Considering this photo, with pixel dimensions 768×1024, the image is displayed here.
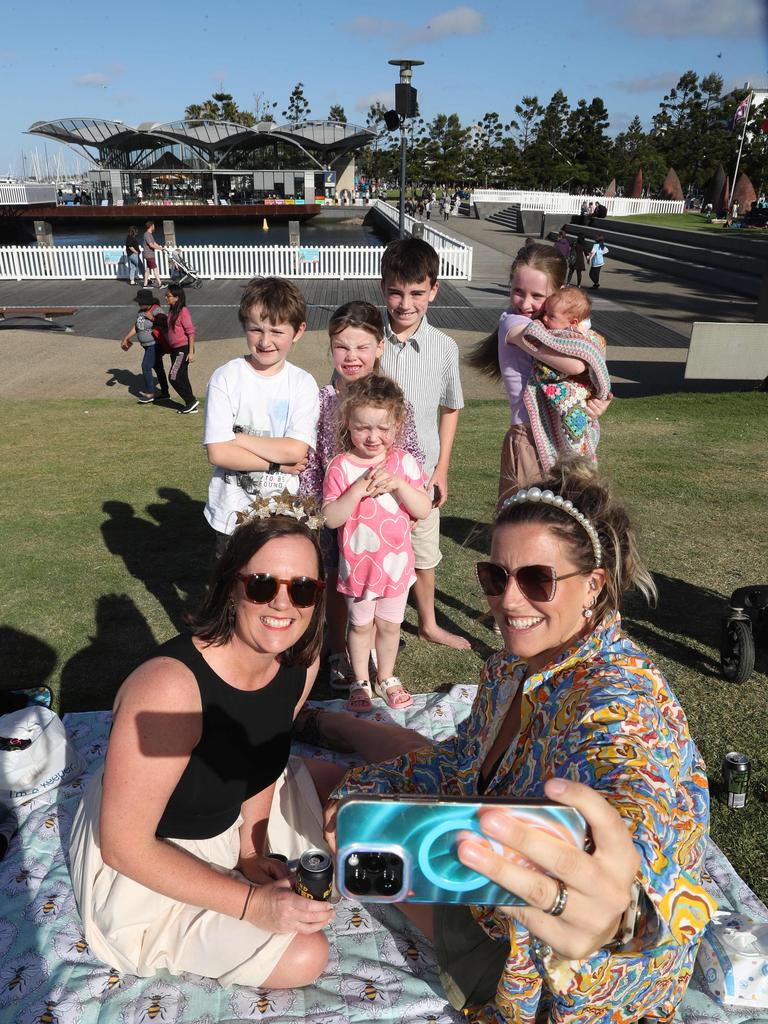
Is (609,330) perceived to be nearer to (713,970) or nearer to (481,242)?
(713,970)

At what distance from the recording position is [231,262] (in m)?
23.0

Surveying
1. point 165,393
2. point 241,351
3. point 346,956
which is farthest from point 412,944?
point 241,351

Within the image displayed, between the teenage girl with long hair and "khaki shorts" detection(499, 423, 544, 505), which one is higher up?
the teenage girl with long hair

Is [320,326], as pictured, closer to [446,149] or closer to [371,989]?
[371,989]

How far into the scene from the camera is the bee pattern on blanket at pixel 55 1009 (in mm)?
2180

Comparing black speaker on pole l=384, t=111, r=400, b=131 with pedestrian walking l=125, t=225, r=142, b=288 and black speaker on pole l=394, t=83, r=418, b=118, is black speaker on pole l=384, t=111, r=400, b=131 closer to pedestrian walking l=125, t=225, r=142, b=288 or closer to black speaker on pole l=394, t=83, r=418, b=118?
black speaker on pole l=394, t=83, r=418, b=118

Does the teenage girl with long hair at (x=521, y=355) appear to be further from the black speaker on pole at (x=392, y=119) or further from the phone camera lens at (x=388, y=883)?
the black speaker on pole at (x=392, y=119)

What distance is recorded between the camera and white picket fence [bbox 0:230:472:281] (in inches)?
879

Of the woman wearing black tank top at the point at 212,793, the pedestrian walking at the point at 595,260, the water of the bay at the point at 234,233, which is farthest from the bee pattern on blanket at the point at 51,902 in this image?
the water of the bay at the point at 234,233

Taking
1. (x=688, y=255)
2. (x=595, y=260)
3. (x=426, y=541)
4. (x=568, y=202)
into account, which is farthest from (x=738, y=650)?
(x=568, y=202)

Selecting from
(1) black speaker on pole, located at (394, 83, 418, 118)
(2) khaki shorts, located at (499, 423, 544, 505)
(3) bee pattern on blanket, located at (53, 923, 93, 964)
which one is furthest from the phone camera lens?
(1) black speaker on pole, located at (394, 83, 418, 118)

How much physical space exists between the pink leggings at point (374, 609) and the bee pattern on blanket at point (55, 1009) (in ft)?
6.18

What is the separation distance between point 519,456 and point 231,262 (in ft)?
68.5

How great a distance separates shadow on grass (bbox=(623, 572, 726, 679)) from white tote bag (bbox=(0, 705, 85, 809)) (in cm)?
323
